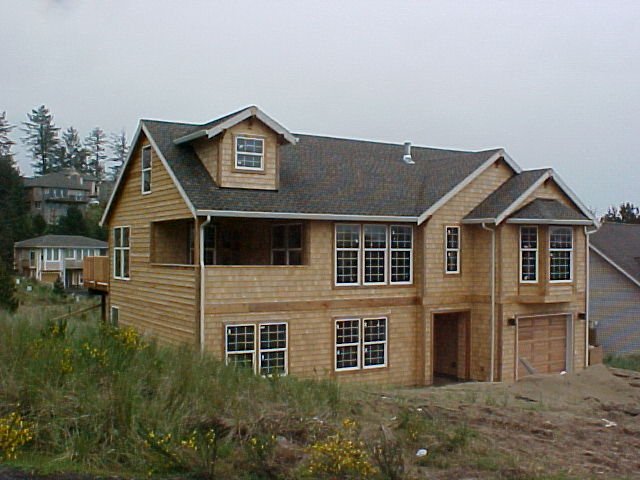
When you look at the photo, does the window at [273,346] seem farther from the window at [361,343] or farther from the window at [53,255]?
the window at [53,255]

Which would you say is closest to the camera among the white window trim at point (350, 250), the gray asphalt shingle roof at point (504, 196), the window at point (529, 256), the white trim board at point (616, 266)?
the white window trim at point (350, 250)

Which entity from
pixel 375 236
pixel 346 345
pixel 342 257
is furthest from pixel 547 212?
pixel 346 345

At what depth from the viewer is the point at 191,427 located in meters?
9.14

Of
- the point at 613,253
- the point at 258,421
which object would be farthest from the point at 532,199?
the point at 258,421

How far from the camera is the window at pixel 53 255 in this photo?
204 ft

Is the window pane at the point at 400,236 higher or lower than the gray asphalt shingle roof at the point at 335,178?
lower

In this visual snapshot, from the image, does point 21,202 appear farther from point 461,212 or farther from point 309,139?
point 461,212

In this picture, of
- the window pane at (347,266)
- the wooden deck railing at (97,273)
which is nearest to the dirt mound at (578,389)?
the window pane at (347,266)

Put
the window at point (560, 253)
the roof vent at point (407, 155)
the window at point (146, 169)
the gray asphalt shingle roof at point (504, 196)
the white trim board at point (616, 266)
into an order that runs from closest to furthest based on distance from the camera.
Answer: the window at point (146, 169)
the gray asphalt shingle roof at point (504, 196)
the window at point (560, 253)
the roof vent at point (407, 155)
the white trim board at point (616, 266)

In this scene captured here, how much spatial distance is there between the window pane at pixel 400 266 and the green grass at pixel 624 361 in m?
9.91

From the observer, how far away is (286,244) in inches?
850

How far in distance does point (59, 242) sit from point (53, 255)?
1369 mm

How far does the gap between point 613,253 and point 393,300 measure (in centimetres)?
1564

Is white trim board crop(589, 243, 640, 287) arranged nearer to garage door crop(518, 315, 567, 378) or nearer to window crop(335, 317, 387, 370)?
garage door crop(518, 315, 567, 378)
